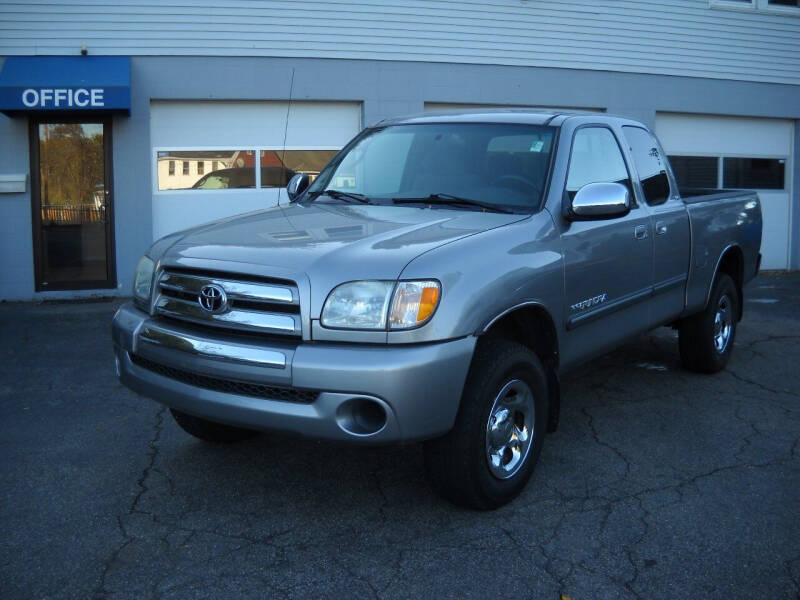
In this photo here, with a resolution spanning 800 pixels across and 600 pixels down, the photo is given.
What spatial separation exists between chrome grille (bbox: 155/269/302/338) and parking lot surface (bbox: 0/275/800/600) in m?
0.92

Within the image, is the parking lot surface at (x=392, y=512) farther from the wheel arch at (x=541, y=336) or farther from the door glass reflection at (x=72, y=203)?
the door glass reflection at (x=72, y=203)

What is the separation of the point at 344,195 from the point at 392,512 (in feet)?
6.11

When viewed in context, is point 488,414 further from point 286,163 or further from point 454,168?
point 286,163

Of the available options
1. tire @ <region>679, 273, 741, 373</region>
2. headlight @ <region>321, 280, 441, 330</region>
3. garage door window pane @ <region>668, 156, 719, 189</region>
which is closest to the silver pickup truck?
headlight @ <region>321, 280, 441, 330</region>

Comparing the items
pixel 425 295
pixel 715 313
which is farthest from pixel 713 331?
pixel 425 295

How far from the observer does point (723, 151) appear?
46.8 ft

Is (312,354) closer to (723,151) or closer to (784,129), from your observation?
(723,151)

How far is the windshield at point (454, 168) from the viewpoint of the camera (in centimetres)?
448

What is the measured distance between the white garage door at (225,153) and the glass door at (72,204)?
2.12 ft

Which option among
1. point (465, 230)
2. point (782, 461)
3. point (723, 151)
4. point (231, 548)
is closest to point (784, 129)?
point (723, 151)

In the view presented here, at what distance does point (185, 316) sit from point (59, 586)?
3.92 feet

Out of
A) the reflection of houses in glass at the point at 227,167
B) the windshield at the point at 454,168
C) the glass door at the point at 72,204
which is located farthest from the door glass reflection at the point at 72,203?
the windshield at the point at 454,168

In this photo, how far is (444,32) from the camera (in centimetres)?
1198

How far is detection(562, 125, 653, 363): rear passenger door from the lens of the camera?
4.40 meters
